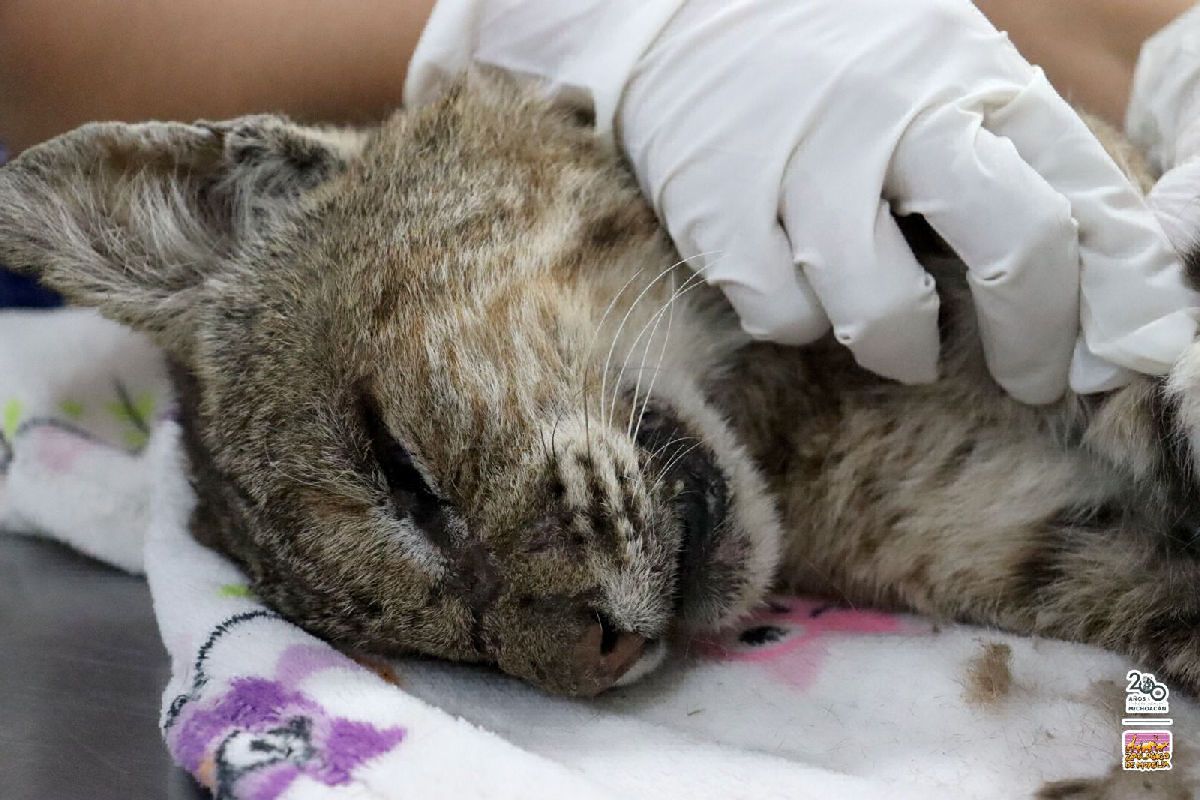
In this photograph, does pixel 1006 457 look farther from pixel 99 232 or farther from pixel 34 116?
pixel 34 116

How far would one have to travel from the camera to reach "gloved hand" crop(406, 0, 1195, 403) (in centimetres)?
154

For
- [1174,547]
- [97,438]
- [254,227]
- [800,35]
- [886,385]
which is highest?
[800,35]

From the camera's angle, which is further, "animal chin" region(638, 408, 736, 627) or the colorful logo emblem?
"animal chin" region(638, 408, 736, 627)

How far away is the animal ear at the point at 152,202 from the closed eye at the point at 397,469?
1.83 feet

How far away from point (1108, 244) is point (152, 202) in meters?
1.69

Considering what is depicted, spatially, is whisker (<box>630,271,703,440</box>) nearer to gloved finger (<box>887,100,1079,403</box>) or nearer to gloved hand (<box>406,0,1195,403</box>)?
gloved hand (<box>406,0,1195,403</box>)

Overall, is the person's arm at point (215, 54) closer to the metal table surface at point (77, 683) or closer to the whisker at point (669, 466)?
the metal table surface at point (77, 683)

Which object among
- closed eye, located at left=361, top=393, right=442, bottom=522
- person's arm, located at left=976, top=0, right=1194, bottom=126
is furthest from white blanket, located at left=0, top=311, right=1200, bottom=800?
person's arm, located at left=976, top=0, right=1194, bottom=126

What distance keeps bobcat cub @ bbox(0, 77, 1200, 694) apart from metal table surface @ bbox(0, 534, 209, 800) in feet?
0.92

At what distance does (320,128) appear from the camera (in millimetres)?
2193

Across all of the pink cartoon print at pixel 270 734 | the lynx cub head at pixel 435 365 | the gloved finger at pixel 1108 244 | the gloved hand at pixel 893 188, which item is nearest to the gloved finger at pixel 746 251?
the gloved hand at pixel 893 188

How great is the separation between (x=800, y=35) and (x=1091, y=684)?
1.09 meters

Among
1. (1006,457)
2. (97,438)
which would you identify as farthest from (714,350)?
(97,438)

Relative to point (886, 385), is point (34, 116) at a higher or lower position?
higher
